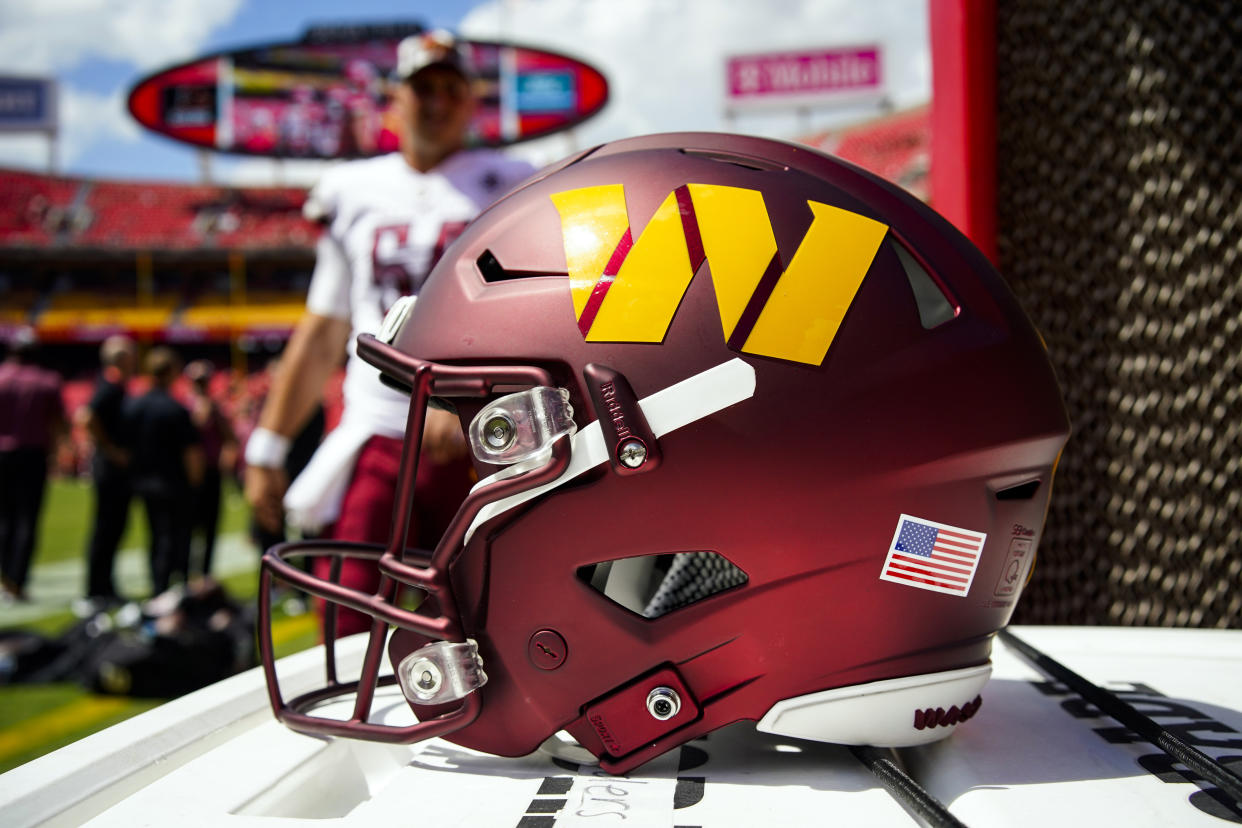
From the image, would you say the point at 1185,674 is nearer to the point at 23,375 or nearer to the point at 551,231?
the point at 551,231

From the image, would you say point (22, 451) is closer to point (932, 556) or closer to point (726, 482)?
point (726, 482)

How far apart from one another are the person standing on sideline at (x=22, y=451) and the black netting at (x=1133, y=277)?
16.0 feet

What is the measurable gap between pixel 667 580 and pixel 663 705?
0.59 ft

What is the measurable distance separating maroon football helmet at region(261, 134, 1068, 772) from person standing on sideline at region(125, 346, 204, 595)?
3748 millimetres

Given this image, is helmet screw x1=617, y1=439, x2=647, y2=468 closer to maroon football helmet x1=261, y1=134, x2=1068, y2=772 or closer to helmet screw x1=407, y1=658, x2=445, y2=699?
maroon football helmet x1=261, y1=134, x2=1068, y2=772

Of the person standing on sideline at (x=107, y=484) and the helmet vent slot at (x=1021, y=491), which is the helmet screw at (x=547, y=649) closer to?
the helmet vent slot at (x=1021, y=491)

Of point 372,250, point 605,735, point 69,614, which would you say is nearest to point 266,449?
point 372,250

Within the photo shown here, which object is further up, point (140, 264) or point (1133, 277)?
point (140, 264)

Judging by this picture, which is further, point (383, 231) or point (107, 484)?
point (107, 484)

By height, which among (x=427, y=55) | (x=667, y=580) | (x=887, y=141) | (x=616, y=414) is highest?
(x=887, y=141)

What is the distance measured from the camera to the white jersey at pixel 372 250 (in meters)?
1.58

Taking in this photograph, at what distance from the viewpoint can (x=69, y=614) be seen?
14.9 feet

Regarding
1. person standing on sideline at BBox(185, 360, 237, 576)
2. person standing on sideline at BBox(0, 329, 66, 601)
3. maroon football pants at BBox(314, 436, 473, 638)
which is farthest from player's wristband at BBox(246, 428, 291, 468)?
person standing on sideline at BBox(0, 329, 66, 601)

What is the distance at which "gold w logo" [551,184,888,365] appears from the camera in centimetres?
86
